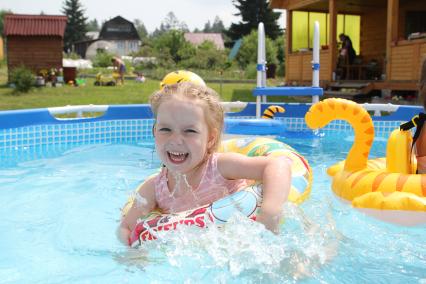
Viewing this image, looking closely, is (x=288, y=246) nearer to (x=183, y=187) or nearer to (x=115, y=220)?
(x=183, y=187)

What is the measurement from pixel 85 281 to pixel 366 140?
6.99 feet

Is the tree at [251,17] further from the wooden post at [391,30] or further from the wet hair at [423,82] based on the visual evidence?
the wet hair at [423,82]

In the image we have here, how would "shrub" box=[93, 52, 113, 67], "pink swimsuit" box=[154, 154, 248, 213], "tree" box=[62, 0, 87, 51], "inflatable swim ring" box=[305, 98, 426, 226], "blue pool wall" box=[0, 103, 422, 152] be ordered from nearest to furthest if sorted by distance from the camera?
"pink swimsuit" box=[154, 154, 248, 213] → "inflatable swim ring" box=[305, 98, 426, 226] → "blue pool wall" box=[0, 103, 422, 152] → "shrub" box=[93, 52, 113, 67] → "tree" box=[62, 0, 87, 51]

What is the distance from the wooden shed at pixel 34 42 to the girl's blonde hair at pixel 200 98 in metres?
18.4

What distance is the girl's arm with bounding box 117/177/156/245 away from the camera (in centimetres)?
250

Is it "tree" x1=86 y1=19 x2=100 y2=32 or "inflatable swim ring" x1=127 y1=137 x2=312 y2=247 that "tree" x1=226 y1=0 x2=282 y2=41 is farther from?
"tree" x1=86 y1=19 x2=100 y2=32

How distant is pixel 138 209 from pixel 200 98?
0.68 metres

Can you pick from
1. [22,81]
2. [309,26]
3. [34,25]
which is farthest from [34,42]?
[309,26]

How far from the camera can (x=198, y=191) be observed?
2.50 m

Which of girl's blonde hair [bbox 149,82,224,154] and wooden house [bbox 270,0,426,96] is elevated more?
wooden house [bbox 270,0,426,96]

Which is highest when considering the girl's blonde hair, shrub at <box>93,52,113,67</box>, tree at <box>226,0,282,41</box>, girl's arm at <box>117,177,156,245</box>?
tree at <box>226,0,282,41</box>

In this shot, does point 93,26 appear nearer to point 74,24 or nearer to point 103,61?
point 74,24

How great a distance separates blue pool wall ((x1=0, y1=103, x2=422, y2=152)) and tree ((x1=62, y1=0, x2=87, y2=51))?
59049mm

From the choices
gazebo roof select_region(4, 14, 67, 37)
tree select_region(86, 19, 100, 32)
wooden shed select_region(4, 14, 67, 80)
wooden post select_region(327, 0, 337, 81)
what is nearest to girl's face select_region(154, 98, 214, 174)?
wooden post select_region(327, 0, 337, 81)
